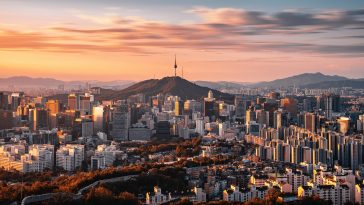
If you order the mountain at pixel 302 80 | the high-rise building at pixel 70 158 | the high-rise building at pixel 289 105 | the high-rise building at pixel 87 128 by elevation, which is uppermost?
the mountain at pixel 302 80

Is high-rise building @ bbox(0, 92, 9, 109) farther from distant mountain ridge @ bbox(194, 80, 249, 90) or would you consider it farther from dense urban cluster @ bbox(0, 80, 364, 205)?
distant mountain ridge @ bbox(194, 80, 249, 90)

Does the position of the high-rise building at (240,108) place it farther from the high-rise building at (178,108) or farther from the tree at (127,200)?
the tree at (127,200)

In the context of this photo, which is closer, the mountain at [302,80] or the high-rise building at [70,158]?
the high-rise building at [70,158]

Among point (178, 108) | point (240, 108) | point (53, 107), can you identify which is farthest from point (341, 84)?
point (53, 107)

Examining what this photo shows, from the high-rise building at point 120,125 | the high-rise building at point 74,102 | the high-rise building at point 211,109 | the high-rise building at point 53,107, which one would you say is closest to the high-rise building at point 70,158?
the high-rise building at point 120,125

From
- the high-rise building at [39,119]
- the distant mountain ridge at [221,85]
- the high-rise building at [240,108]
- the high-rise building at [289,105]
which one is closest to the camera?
the high-rise building at [39,119]

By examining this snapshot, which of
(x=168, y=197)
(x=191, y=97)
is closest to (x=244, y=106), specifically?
(x=191, y=97)

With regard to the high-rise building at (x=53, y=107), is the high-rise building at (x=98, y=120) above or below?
below

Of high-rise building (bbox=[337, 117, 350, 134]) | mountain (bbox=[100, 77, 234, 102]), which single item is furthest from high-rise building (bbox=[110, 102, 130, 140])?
mountain (bbox=[100, 77, 234, 102])

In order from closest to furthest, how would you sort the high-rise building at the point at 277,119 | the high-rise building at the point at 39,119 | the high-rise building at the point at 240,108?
the high-rise building at the point at 277,119, the high-rise building at the point at 39,119, the high-rise building at the point at 240,108
